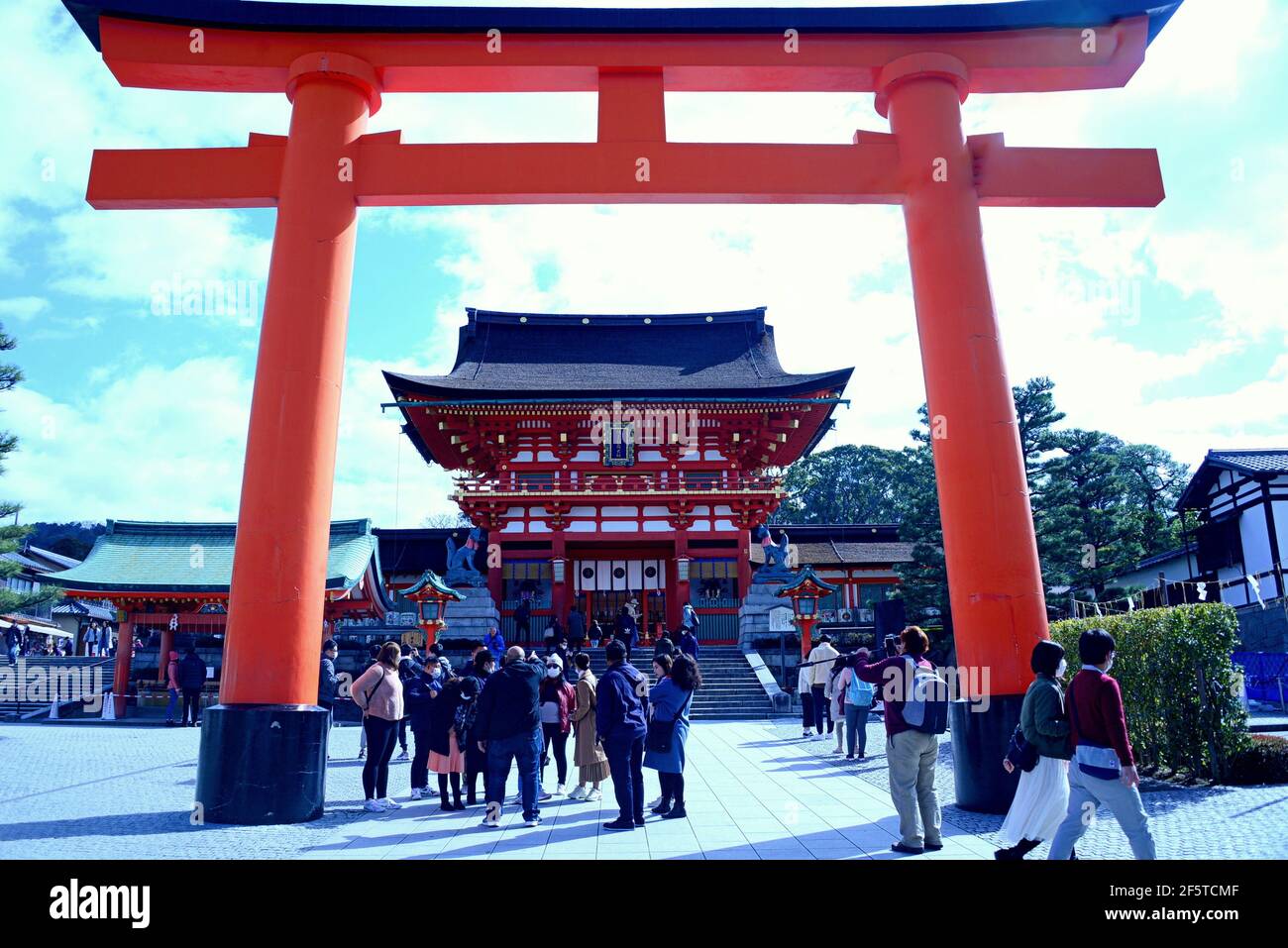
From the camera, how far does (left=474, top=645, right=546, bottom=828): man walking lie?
7.08 meters

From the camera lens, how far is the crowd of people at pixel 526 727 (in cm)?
711

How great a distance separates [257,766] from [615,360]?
73.5ft

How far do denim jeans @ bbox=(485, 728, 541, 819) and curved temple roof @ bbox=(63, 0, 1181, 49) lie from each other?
6.89 meters

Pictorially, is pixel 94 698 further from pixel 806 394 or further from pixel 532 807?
pixel 806 394

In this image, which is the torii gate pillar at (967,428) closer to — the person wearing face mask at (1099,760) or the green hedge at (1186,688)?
the person wearing face mask at (1099,760)

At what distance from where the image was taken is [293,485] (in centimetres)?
734

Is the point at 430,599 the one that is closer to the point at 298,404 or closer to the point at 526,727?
the point at 298,404

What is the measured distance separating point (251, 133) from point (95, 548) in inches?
641

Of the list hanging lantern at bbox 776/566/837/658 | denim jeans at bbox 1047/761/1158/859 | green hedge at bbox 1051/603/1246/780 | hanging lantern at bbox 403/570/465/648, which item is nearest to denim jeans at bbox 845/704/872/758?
green hedge at bbox 1051/603/1246/780

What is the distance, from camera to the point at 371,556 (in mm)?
21891

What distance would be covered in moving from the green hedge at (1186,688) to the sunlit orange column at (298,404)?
27.8 feet

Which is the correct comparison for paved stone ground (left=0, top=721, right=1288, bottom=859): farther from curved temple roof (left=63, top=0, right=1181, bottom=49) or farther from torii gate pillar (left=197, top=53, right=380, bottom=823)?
curved temple roof (left=63, top=0, right=1181, bottom=49)

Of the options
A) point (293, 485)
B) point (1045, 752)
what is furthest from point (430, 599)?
point (1045, 752)

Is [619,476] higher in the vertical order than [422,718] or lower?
higher
